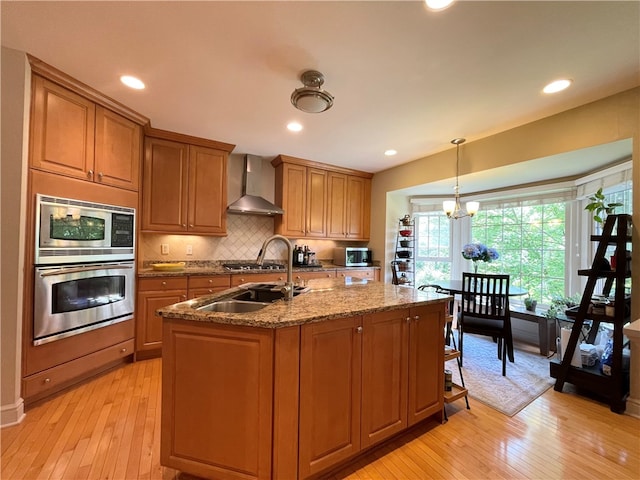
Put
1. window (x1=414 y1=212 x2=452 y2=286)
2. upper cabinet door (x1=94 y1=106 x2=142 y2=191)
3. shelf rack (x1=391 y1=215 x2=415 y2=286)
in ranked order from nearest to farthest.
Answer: upper cabinet door (x1=94 y1=106 x2=142 y2=191) → shelf rack (x1=391 y1=215 x2=415 y2=286) → window (x1=414 y1=212 x2=452 y2=286)

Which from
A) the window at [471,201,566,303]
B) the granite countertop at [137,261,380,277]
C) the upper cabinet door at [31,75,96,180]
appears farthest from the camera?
the window at [471,201,566,303]

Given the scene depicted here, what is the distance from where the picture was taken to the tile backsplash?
3.39 metres

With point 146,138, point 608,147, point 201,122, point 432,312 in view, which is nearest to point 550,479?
point 432,312

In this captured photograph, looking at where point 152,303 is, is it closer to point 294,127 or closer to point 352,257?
point 294,127

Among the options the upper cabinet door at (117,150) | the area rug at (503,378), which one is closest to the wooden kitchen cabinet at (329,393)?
the area rug at (503,378)

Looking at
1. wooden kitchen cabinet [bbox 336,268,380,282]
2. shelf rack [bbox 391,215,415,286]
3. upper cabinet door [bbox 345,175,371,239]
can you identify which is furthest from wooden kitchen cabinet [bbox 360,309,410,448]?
upper cabinet door [bbox 345,175,371,239]

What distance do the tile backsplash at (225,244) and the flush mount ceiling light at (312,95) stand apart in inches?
91.5

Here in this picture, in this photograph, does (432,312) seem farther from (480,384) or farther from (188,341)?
(188,341)

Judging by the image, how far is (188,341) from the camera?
1.39 metres

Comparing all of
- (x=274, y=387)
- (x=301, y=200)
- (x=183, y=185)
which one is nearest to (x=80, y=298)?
(x=183, y=185)

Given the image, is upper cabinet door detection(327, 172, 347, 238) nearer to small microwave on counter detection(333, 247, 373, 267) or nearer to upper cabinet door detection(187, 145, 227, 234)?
small microwave on counter detection(333, 247, 373, 267)

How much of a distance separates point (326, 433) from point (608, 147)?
3026 millimetres

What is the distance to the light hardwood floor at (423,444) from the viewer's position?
1530mm

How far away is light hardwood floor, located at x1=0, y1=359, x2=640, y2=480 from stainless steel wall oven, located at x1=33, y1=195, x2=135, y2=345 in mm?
608
